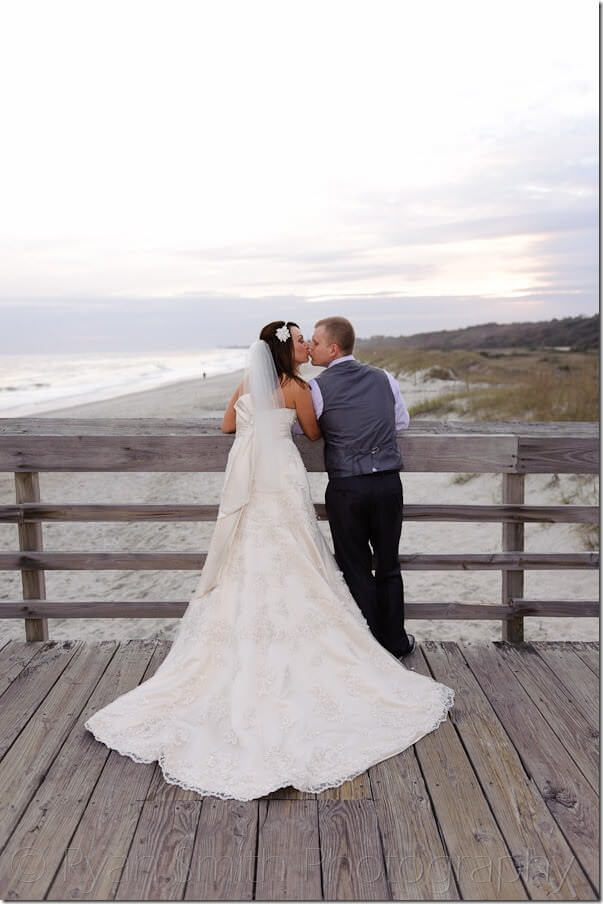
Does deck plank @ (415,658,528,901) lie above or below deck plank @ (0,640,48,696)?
below

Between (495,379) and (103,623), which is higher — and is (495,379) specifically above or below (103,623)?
above

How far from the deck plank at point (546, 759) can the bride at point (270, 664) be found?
0.31 meters

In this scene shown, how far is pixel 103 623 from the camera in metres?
7.45

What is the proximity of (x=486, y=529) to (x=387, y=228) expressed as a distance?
32.6 ft

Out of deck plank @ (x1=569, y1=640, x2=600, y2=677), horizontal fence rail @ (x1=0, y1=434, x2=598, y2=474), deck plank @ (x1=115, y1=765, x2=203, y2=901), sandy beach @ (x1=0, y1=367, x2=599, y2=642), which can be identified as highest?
horizontal fence rail @ (x1=0, y1=434, x2=598, y2=474)

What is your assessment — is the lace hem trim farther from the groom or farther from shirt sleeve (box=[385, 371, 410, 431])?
shirt sleeve (box=[385, 371, 410, 431])

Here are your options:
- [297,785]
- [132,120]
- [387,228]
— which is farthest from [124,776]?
[387,228]

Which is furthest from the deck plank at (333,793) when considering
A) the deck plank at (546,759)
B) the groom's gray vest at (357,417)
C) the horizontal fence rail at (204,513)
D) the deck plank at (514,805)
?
the horizontal fence rail at (204,513)

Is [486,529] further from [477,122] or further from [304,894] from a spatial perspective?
[304,894]

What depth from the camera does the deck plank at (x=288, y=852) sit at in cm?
227

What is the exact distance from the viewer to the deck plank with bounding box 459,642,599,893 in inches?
99.9

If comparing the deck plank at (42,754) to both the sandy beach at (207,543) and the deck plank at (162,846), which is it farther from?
the sandy beach at (207,543)

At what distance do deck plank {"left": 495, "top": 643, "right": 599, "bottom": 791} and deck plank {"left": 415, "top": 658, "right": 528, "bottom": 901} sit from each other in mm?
475

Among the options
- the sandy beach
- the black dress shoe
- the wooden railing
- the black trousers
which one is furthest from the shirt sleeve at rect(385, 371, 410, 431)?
the sandy beach
